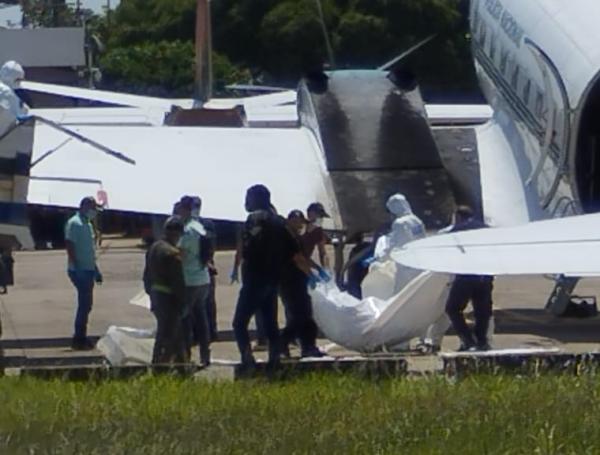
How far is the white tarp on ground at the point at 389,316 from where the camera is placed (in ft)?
51.3

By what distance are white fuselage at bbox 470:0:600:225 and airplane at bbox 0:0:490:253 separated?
3.37ft

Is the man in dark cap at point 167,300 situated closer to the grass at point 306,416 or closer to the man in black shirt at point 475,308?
the grass at point 306,416

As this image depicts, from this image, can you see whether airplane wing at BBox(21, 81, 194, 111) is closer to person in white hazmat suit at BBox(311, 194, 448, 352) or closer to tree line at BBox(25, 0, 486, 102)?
tree line at BBox(25, 0, 486, 102)

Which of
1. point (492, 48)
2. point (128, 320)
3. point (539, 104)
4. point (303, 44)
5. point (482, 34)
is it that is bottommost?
point (128, 320)

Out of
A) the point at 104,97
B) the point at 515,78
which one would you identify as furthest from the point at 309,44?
the point at 515,78

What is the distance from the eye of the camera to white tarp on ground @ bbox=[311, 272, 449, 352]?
1565cm

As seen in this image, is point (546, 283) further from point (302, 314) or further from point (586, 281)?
point (302, 314)

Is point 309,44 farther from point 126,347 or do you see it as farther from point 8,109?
point 126,347

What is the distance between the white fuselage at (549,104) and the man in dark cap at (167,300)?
4348 millimetres

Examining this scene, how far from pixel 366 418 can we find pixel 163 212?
312 inches

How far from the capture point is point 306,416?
993 cm

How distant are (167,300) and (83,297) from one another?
9.20 feet

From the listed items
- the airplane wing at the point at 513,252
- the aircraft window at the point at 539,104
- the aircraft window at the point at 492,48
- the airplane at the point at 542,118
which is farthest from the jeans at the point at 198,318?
the aircraft window at the point at 492,48

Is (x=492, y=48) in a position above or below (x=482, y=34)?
below
